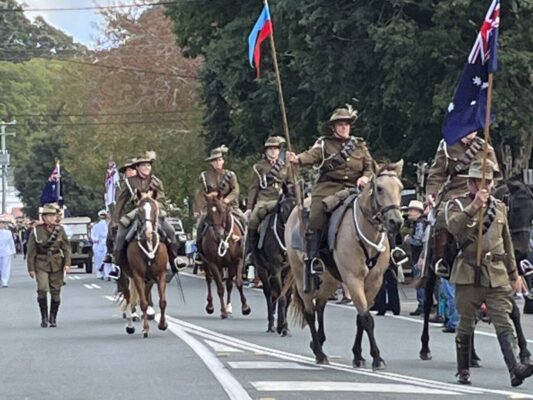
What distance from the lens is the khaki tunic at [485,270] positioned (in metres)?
14.0

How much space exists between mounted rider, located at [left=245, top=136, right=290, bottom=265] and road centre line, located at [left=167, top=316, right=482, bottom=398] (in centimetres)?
177

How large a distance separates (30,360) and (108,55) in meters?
53.4

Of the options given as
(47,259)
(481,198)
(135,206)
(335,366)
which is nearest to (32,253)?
(47,259)

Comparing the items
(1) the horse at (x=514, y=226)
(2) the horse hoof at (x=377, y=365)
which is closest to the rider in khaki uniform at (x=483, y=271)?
(2) the horse hoof at (x=377, y=365)

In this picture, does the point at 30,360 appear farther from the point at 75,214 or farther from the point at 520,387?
the point at 75,214

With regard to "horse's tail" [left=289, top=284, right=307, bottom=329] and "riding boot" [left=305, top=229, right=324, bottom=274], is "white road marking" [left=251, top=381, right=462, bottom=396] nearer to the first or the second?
"riding boot" [left=305, top=229, right=324, bottom=274]

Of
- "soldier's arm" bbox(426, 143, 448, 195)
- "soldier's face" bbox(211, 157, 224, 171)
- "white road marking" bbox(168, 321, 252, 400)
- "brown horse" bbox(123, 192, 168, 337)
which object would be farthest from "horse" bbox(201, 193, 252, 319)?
"soldier's arm" bbox(426, 143, 448, 195)

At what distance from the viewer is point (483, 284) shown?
14.0 m

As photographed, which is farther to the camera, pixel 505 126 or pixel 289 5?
pixel 289 5

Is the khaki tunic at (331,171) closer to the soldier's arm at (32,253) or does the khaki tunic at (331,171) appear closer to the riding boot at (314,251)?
the riding boot at (314,251)

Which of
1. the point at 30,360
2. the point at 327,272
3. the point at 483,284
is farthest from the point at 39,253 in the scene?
the point at 483,284

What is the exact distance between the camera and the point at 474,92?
607 inches

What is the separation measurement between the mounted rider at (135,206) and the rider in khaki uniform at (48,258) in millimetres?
3010

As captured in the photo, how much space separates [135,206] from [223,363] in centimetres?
601
